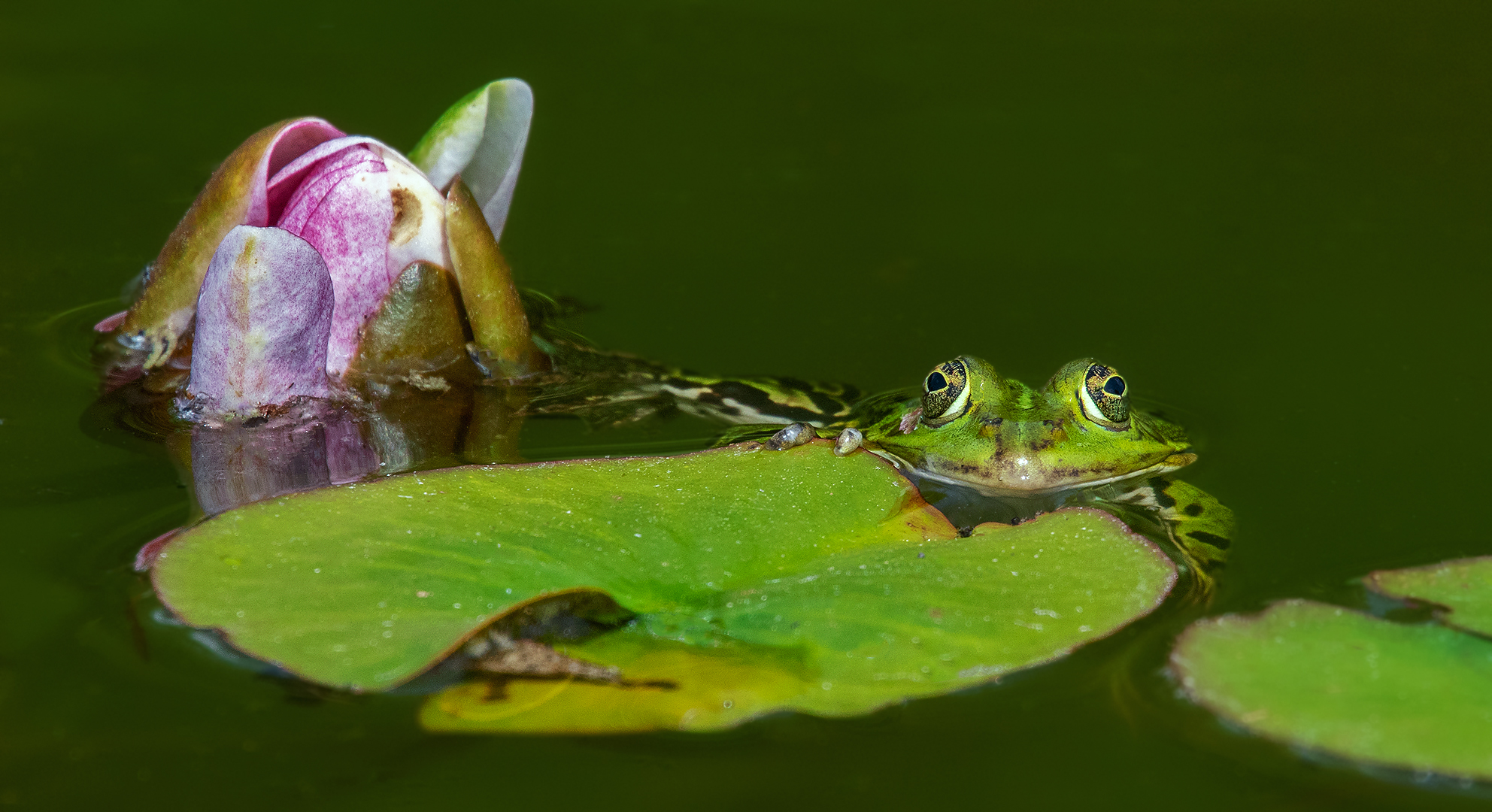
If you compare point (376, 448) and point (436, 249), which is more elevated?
point (436, 249)

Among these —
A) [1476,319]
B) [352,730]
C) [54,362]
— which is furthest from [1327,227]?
[54,362]

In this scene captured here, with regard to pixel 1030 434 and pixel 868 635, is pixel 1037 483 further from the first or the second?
pixel 868 635

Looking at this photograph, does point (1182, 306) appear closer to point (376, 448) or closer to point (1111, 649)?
point (1111, 649)

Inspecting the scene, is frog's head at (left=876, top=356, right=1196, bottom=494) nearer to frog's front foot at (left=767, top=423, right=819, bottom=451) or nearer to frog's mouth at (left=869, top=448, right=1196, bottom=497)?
frog's mouth at (left=869, top=448, right=1196, bottom=497)

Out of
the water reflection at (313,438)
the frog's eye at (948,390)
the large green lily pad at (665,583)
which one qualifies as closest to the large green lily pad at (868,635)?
the large green lily pad at (665,583)

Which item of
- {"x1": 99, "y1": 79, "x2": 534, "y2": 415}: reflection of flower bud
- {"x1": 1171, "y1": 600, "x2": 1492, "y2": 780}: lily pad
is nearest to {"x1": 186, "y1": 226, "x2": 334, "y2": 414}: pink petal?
{"x1": 99, "y1": 79, "x2": 534, "y2": 415}: reflection of flower bud

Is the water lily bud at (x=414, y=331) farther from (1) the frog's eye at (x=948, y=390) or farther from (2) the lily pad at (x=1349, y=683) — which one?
(2) the lily pad at (x=1349, y=683)

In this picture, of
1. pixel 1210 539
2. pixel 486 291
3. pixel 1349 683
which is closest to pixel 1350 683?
pixel 1349 683
